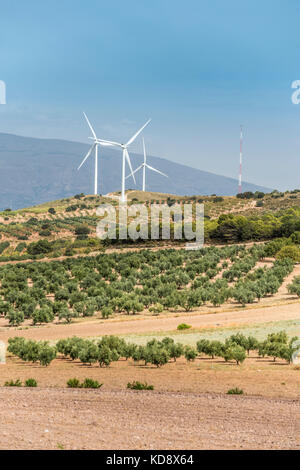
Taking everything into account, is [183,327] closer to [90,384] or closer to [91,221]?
[90,384]

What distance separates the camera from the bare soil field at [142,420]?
14.0 meters

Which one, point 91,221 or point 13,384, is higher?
point 91,221

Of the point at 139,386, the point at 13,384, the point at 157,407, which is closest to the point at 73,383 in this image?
the point at 13,384

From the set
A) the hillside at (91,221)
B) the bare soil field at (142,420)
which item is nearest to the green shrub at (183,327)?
the bare soil field at (142,420)

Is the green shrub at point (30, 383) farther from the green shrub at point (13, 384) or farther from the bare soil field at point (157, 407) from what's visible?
the bare soil field at point (157, 407)

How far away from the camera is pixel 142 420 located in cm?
Result: 1648

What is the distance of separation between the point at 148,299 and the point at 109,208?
107257 millimetres

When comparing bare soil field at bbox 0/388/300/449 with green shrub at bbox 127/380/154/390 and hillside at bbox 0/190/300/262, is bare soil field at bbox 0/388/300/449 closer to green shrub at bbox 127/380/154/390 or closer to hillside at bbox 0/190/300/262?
green shrub at bbox 127/380/154/390

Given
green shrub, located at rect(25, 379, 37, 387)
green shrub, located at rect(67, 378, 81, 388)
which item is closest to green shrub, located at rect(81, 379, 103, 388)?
green shrub, located at rect(67, 378, 81, 388)

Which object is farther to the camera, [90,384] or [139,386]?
[90,384]

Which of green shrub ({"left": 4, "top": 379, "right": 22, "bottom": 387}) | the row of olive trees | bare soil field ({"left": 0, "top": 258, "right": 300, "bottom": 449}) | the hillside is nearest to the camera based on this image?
bare soil field ({"left": 0, "top": 258, "right": 300, "bottom": 449})

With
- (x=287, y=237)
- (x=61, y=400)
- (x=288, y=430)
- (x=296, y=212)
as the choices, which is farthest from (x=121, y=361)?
(x=296, y=212)

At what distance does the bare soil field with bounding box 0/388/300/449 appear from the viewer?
14008mm

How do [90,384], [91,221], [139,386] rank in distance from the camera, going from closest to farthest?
1. [139,386]
2. [90,384]
3. [91,221]
